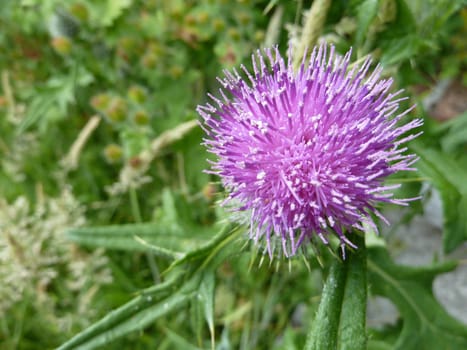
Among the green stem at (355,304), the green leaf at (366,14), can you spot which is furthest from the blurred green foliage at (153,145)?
the green stem at (355,304)

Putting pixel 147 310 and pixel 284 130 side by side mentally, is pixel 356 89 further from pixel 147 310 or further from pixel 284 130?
pixel 147 310

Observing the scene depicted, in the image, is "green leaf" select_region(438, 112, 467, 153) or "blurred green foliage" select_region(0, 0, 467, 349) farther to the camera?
"green leaf" select_region(438, 112, 467, 153)

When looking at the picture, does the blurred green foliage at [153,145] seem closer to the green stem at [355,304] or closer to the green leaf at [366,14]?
the green leaf at [366,14]

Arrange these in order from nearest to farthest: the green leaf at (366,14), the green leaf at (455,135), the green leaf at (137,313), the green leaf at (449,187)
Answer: the green leaf at (137,313) < the green leaf at (366,14) < the green leaf at (449,187) < the green leaf at (455,135)

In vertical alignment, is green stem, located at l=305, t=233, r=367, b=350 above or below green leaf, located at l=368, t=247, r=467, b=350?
above

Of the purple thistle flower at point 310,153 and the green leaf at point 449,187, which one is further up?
the purple thistle flower at point 310,153

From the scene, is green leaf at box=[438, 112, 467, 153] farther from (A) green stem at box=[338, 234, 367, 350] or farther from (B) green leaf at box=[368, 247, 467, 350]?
(A) green stem at box=[338, 234, 367, 350]

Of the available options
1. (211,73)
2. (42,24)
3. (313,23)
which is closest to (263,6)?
(211,73)

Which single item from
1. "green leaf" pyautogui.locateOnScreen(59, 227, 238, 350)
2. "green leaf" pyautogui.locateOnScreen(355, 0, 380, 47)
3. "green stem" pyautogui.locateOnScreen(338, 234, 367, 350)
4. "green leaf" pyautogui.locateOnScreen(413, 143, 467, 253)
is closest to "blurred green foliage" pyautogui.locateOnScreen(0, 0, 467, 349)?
"green leaf" pyautogui.locateOnScreen(413, 143, 467, 253)
